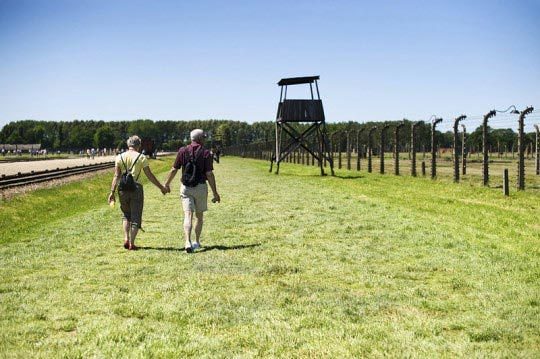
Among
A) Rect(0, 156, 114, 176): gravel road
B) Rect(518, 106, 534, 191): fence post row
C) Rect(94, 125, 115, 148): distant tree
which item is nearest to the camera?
Rect(518, 106, 534, 191): fence post row

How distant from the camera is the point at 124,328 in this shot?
207 inches

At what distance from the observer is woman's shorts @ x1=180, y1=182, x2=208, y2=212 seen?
9750 millimetres

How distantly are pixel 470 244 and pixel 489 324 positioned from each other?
4463mm

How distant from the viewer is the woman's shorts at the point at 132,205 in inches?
386

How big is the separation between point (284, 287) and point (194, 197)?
3560 mm

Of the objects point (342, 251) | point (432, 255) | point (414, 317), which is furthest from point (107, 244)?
point (414, 317)

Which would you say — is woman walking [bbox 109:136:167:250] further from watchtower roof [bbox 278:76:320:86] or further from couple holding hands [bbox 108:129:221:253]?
watchtower roof [bbox 278:76:320:86]

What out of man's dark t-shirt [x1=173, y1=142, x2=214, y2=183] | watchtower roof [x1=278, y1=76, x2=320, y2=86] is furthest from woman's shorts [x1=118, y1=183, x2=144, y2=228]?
watchtower roof [x1=278, y1=76, x2=320, y2=86]

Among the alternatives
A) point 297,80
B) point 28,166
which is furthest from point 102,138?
point 297,80

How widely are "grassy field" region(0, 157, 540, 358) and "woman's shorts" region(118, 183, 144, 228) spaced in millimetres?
616

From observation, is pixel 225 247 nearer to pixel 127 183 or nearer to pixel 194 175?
pixel 194 175

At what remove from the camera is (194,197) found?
980 centimetres

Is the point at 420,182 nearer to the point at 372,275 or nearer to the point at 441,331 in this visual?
the point at 372,275

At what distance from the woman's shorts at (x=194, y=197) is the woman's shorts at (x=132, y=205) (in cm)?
86
